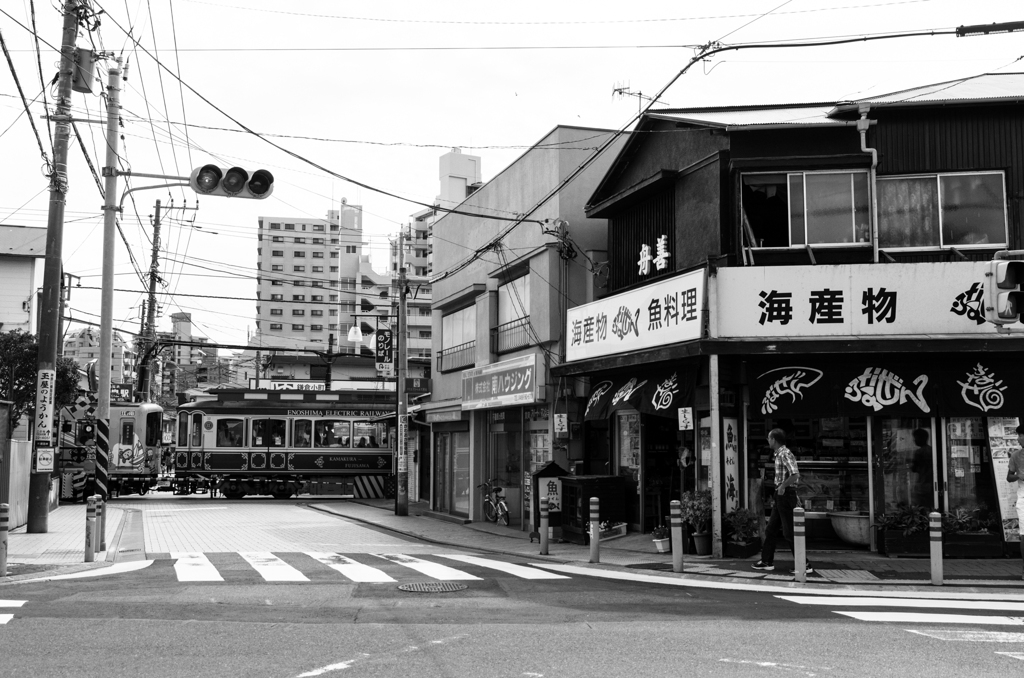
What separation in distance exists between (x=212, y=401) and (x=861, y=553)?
2914 cm

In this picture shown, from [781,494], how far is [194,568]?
854cm

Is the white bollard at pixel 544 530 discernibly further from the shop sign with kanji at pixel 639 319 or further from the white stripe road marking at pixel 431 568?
the shop sign with kanji at pixel 639 319

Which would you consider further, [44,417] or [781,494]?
[44,417]

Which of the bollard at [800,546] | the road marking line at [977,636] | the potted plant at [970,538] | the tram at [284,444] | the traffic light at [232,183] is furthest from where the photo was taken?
the tram at [284,444]

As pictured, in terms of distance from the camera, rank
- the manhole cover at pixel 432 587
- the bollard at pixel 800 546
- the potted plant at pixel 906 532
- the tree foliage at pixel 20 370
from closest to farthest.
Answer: the manhole cover at pixel 432 587
the bollard at pixel 800 546
the potted plant at pixel 906 532
the tree foliage at pixel 20 370

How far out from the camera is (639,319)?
1731cm

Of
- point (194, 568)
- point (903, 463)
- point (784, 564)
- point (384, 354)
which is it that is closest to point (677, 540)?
point (784, 564)

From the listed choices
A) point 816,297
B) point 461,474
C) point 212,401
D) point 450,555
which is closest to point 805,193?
point 816,297

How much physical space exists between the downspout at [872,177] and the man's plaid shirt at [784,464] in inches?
154

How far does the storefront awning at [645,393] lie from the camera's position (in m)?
16.2

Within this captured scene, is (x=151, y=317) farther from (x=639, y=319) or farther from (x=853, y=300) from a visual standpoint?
(x=853, y=300)

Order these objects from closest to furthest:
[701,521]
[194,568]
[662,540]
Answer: [194,568]
[701,521]
[662,540]

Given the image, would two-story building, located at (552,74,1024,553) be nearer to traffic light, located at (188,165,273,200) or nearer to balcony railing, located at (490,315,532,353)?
balcony railing, located at (490,315,532,353)

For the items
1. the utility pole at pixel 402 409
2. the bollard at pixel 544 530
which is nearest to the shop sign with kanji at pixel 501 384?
the utility pole at pixel 402 409
